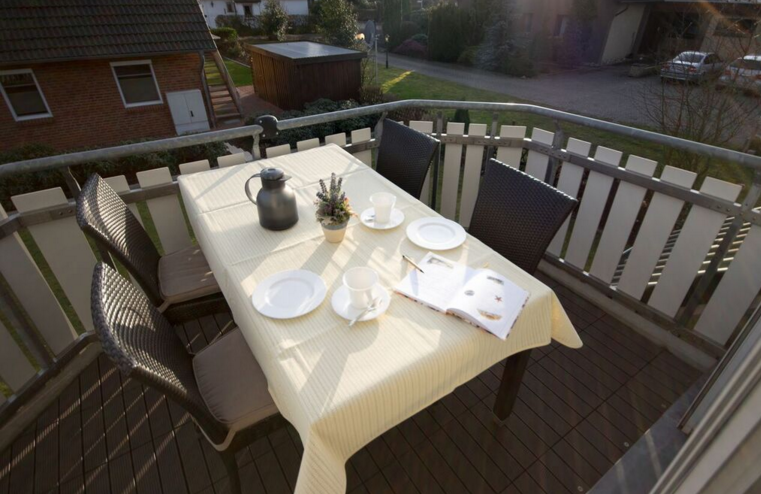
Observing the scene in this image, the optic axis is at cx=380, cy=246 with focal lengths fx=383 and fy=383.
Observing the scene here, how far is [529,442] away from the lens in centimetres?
191

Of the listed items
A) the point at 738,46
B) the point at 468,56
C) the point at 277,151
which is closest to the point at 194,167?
the point at 277,151

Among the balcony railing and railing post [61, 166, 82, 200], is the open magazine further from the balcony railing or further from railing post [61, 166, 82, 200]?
railing post [61, 166, 82, 200]

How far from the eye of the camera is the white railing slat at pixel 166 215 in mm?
2344

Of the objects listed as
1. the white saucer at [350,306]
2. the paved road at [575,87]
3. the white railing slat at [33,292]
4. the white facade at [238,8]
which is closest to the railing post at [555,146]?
the white saucer at [350,306]

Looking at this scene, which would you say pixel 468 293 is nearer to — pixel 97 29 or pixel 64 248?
pixel 64 248

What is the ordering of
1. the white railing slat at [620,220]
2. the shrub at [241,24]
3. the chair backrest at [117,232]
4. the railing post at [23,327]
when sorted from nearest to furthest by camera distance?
the chair backrest at [117,232], the railing post at [23,327], the white railing slat at [620,220], the shrub at [241,24]

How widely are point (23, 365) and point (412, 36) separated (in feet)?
75.8

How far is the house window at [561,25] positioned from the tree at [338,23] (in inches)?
369

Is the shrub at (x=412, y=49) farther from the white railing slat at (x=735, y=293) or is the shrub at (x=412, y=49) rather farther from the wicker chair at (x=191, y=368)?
the wicker chair at (x=191, y=368)

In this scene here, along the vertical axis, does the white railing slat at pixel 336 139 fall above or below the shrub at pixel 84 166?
above

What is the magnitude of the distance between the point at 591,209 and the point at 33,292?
3410 millimetres

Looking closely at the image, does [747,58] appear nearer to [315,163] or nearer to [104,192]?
[315,163]

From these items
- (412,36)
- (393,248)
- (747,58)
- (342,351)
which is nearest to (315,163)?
(393,248)

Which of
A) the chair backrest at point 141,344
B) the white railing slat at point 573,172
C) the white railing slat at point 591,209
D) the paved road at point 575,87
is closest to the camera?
the chair backrest at point 141,344
